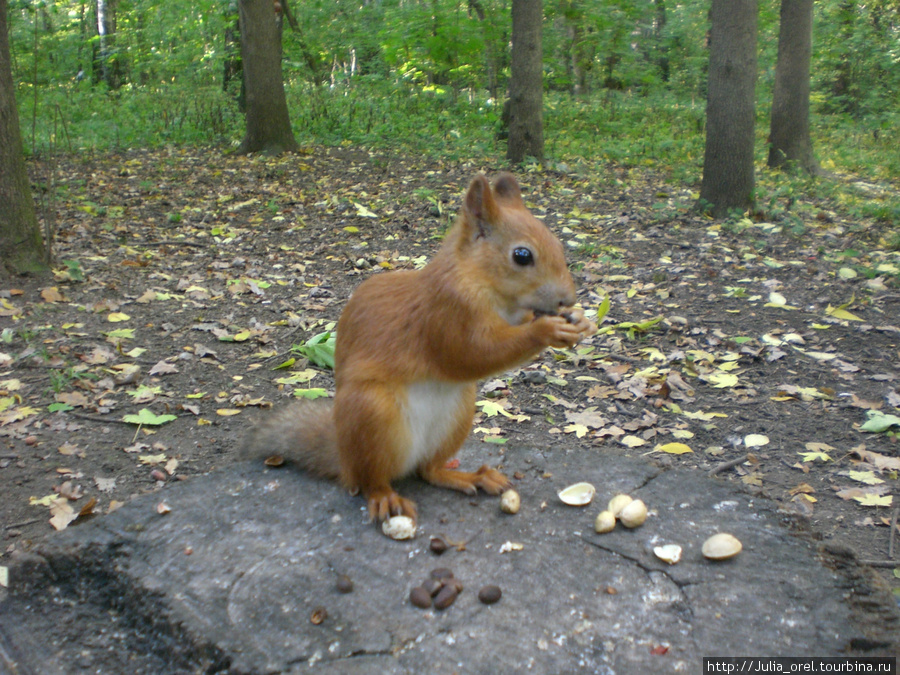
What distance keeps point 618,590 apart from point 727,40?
20.6 feet

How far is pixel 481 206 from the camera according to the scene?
2.28m

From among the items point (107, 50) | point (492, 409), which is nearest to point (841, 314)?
point (492, 409)

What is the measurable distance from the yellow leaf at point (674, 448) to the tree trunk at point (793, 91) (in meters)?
7.13

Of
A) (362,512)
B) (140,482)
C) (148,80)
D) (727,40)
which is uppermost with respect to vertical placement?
(148,80)

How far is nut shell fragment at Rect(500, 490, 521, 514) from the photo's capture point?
2.37 m

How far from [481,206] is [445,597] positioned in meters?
1.21

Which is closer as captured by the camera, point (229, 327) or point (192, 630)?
point (192, 630)

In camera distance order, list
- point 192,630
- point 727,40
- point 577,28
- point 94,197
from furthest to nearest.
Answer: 1. point 577,28
2. point 94,197
3. point 727,40
4. point 192,630

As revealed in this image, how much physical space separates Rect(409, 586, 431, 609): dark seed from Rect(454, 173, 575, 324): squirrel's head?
908 millimetres

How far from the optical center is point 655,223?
6855mm

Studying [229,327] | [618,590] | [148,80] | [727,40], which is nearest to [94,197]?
[229,327]

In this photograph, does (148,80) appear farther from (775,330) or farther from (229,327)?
(775,330)

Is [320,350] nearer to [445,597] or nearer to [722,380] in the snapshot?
[722,380]

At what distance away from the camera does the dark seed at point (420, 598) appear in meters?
1.91
